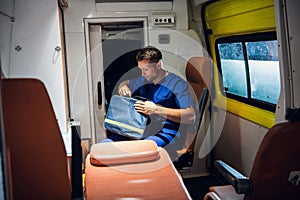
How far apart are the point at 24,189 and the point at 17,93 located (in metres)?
0.53

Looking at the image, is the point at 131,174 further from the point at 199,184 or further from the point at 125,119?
the point at 199,184

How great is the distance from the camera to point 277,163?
184 cm

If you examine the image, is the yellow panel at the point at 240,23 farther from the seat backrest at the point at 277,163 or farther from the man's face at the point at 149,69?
the seat backrest at the point at 277,163

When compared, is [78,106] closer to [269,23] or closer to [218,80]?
[218,80]

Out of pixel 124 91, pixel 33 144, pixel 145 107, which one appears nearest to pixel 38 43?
pixel 124 91

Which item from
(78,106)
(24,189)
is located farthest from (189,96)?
(24,189)

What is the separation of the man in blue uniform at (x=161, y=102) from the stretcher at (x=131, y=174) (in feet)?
2.56

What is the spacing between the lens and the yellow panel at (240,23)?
10.1ft

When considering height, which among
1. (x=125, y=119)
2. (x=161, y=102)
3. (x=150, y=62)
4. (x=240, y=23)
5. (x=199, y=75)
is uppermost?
(x=240, y=23)

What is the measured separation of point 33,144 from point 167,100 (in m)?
2.00

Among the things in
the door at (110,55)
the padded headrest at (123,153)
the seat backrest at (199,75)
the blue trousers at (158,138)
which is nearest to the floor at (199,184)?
the blue trousers at (158,138)

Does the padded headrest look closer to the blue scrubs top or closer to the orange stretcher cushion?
the orange stretcher cushion

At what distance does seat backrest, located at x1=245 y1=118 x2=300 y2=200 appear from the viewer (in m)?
1.79

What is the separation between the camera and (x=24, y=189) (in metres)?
1.77
